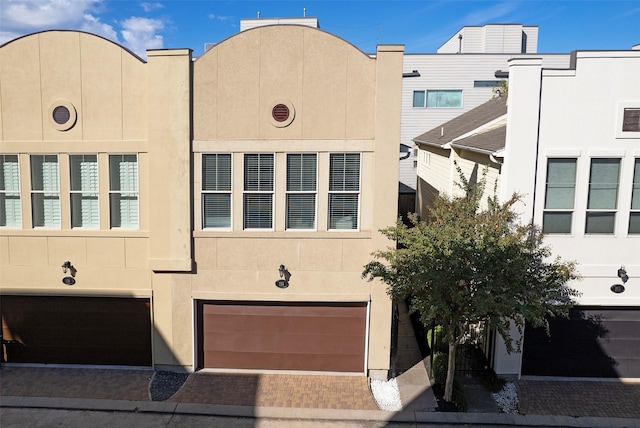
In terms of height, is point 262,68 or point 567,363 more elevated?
point 262,68

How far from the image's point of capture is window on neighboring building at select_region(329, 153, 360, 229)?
1195cm

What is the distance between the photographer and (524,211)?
11688 millimetres

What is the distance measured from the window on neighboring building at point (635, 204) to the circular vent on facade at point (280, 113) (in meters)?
8.35

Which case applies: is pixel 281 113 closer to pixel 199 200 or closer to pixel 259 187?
pixel 259 187

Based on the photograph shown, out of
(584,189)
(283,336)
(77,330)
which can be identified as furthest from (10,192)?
(584,189)

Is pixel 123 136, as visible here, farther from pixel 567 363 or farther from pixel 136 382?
pixel 567 363

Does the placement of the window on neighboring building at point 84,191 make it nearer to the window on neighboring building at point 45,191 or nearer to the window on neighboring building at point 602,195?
the window on neighboring building at point 45,191

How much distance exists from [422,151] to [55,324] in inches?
724

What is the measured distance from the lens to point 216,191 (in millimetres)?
12188

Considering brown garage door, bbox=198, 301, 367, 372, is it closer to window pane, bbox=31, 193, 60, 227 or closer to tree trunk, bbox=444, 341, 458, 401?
tree trunk, bbox=444, 341, 458, 401

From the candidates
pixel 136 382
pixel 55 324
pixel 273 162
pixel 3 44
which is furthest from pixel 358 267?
pixel 3 44

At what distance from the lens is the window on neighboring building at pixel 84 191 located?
12352mm

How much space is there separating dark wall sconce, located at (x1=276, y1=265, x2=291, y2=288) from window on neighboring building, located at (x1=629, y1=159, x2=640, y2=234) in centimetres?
837

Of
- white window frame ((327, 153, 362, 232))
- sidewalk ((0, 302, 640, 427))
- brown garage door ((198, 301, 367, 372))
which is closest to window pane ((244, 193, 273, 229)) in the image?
white window frame ((327, 153, 362, 232))
